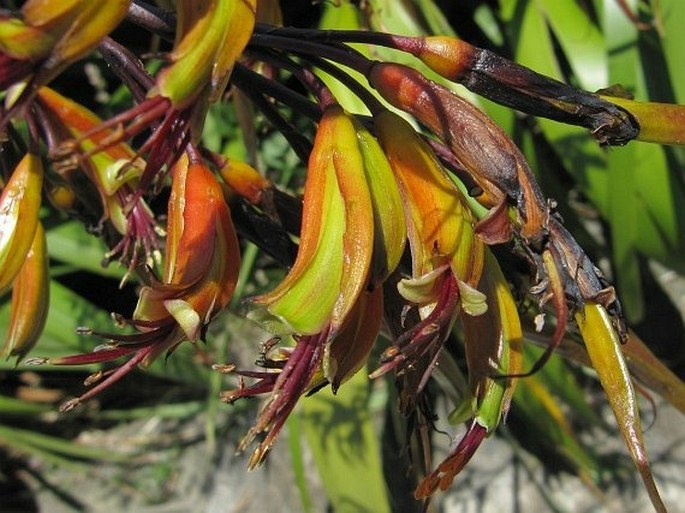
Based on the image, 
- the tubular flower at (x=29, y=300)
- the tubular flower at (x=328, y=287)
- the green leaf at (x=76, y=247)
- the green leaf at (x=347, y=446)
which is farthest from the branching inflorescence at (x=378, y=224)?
the green leaf at (x=76, y=247)

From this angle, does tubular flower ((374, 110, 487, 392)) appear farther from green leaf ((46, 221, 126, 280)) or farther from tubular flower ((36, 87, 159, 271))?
green leaf ((46, 221, 126, 280))

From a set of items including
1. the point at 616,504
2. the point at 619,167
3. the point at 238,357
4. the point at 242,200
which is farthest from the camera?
the point at 238,357

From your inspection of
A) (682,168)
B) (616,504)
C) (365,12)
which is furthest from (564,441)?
(365,12)

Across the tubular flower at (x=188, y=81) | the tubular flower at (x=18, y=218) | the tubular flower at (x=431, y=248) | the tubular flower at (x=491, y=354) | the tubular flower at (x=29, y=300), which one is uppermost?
the tubular flower at (x=188, y=81)

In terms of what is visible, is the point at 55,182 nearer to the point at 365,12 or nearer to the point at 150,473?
the point at 365,12

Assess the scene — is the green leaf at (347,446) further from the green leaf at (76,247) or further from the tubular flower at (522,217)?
the tubular flower at (522,217)

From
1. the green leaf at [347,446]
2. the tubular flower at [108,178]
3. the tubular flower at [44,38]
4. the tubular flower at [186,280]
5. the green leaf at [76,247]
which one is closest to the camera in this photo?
the tubular flower at [44,38]

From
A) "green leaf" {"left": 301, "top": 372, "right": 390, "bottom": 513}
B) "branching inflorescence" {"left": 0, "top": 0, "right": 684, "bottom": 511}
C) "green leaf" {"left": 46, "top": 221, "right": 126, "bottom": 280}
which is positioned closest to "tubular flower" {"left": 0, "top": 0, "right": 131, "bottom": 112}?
"branching inflorescence" {"left": 0, "top": 0, "right": 684, "bottom": 511}
